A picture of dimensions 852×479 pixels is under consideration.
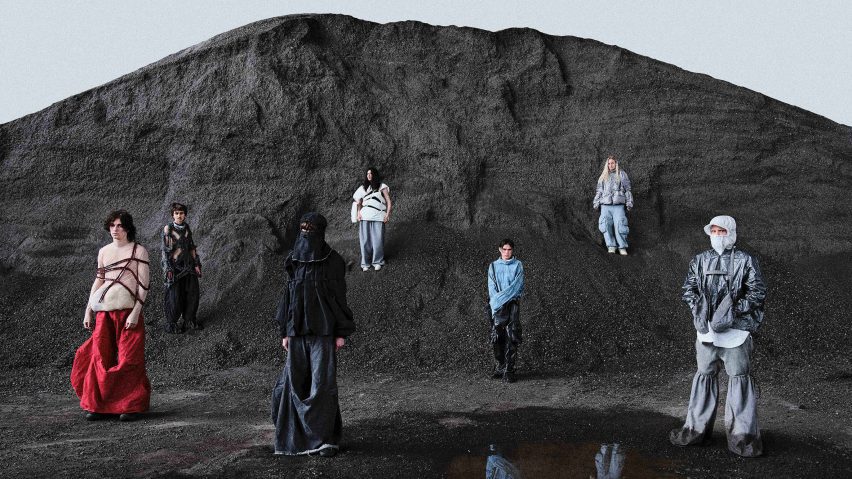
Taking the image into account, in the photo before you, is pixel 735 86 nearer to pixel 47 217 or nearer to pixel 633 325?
pixel 633 325

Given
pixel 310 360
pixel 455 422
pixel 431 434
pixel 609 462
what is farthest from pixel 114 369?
pixel 609 462

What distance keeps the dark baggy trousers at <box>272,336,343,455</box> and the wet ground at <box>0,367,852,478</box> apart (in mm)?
181

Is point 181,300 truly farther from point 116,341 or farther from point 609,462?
point 609,462

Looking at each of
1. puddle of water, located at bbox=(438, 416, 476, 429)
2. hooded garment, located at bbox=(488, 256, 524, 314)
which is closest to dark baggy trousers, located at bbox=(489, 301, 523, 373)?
hooded garment, located at bbox=(488, 256, 524, 314)

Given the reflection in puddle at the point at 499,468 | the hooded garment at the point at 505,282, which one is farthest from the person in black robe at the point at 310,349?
the hooded garment at the point at 505,282

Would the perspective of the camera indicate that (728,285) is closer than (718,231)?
Yes

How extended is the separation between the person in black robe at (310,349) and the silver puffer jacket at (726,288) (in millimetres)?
3088

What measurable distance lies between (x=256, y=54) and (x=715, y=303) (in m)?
12.2

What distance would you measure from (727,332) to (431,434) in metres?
2.88

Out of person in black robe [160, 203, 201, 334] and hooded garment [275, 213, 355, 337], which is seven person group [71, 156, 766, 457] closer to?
hooded garment [275, 213, 355, 337]

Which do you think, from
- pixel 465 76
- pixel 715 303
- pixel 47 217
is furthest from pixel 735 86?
pixel 47 217

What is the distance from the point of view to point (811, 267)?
14.6 m

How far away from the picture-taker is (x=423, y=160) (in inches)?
633

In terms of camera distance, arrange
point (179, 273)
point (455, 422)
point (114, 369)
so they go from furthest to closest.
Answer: point (179, 273) < point (114, 369) < point (455, 422)
